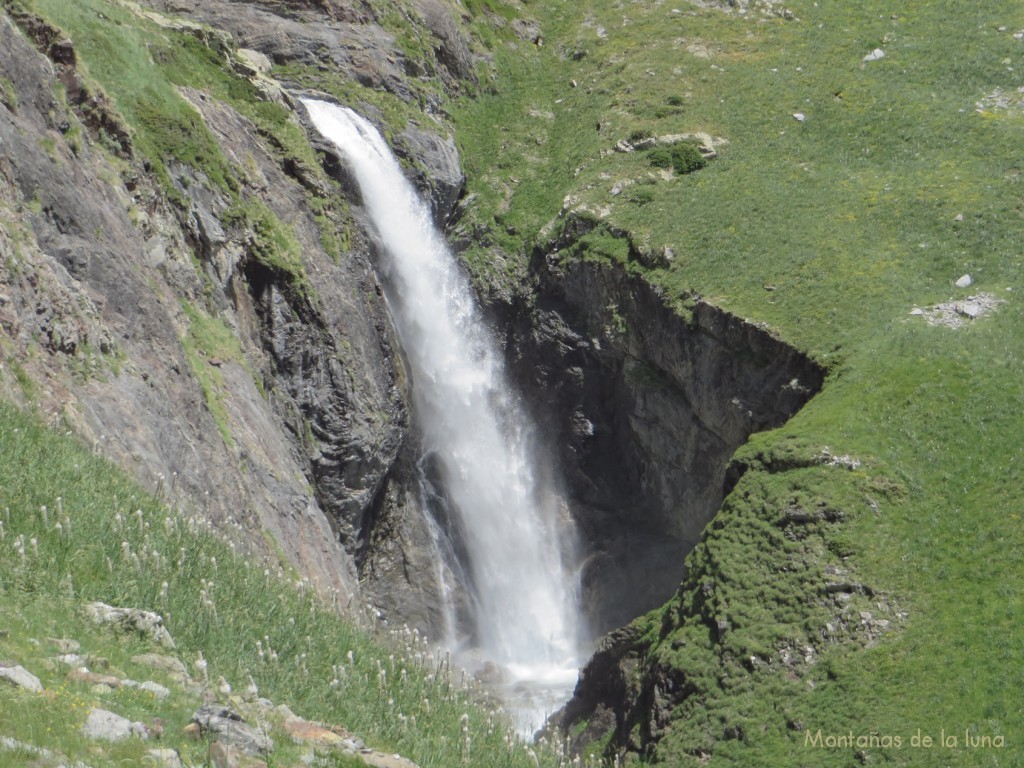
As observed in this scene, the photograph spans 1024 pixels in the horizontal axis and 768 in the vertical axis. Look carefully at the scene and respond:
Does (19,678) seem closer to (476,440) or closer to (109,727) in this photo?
(109,727)

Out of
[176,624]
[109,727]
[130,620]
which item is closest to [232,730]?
[109,727]

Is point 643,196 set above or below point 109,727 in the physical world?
above

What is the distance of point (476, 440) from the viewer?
3944cm

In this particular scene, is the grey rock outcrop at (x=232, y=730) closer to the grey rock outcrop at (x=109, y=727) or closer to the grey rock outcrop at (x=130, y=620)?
the grey rock outcrop at (x=109, y=727)

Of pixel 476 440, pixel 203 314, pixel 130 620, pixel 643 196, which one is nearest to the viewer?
pixel 130 620

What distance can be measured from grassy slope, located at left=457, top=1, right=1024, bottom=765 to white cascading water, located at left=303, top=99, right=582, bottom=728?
5.05 meters

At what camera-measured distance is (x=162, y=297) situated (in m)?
22.8

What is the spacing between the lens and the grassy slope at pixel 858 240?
73.3 ft

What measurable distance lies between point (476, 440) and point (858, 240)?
16981mm

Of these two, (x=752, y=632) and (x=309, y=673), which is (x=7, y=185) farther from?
(x=752, y=632)

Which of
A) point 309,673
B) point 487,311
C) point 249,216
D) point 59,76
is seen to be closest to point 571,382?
point 487,311

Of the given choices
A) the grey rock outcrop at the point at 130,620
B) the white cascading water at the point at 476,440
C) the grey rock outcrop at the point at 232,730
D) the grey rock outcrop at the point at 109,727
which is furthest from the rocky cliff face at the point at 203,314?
the grey rock outcrop at the point at 109,727

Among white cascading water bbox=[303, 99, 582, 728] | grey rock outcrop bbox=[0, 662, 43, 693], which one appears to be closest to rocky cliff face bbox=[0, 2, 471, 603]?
white cascading water bbox=[303, 99, 582, 728]

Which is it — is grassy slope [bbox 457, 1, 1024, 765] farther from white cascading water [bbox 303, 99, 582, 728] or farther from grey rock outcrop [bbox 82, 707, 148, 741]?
grey rock outcrop [bbox 82, 707, 148, 741]
